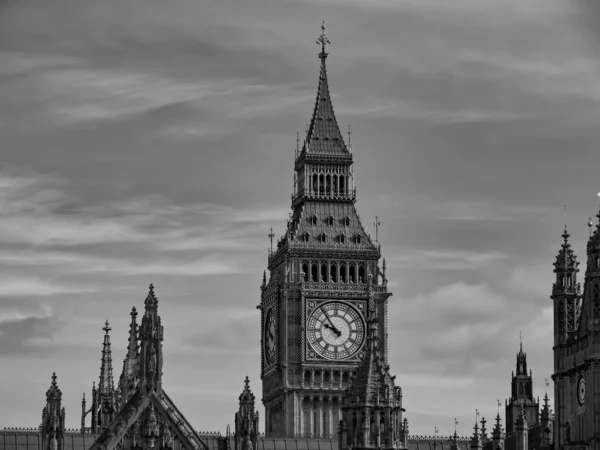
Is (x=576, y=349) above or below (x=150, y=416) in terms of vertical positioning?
above

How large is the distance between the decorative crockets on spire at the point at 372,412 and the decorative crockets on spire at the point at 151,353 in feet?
38.4

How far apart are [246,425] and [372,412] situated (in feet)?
31.8

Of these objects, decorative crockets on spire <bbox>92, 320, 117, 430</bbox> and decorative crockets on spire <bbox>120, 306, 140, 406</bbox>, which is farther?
decorative crockets on spire <bbox>92, 320, 117, 430</bbox>

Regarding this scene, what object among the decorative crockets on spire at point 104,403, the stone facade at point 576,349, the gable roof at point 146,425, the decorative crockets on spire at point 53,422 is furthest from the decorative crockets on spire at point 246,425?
the stone facade at point 576,349

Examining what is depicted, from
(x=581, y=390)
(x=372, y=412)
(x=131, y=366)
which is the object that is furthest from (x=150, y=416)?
(x=581, y=390)

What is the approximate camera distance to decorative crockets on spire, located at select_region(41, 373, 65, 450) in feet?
527

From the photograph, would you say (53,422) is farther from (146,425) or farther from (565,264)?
(565,264)

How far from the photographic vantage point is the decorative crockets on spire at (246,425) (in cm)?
16112

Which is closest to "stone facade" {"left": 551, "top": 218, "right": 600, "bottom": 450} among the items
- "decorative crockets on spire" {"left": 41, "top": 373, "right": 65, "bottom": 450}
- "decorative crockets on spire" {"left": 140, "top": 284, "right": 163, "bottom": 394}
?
"decorative crockets on spire" {"left": 140, "top": 284, "right": 163, "bottom": 394}

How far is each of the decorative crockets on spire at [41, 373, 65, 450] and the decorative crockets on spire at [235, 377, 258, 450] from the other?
952 cm

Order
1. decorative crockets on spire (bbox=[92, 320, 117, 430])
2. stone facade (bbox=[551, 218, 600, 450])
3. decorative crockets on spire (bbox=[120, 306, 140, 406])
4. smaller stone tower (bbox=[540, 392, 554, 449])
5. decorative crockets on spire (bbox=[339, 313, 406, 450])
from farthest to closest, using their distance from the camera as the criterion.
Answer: smaller stone tower (bbox=[540, 392, 554, 449])
decorative crockets on spire (bbox=[92, 320, 117, 430])
stone facade (bbox=[551, 218, 600, 450])
decorative crockets on spire (bbox=[120, 306, 140, 406])
decorative crockets on spire (bbox=[339, 313, 406, 450])

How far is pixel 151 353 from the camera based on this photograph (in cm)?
16225

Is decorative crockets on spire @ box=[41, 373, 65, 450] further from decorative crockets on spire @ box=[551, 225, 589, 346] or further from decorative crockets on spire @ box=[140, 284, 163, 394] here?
decorative crockets on spire @ box=[551, 225, 589, 346]

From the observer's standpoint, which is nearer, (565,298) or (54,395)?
(54,395)
